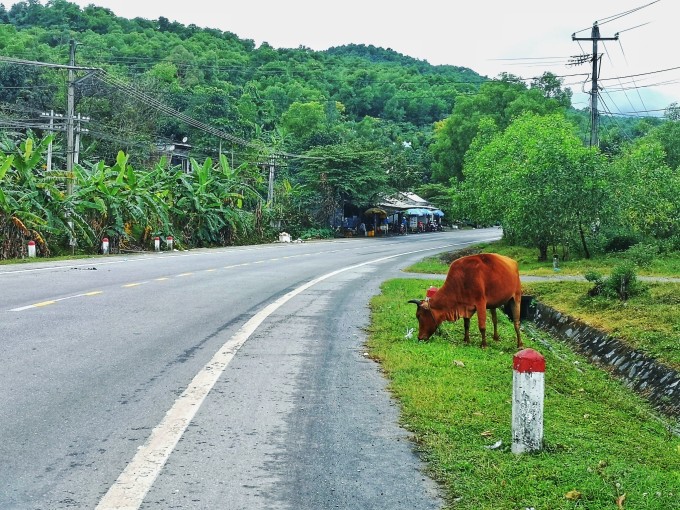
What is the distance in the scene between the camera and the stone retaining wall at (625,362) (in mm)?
9945

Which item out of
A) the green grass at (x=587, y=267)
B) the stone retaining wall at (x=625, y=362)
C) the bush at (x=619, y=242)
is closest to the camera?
the stone retaining wall at (x=625, y=362)

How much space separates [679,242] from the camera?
2980 cm

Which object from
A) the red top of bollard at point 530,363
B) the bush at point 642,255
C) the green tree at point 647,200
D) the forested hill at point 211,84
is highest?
the forested hill at point 211,84

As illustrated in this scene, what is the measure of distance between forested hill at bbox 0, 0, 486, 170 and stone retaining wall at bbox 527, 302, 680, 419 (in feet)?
106

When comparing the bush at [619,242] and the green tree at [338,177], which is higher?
the green tree at [338,177]

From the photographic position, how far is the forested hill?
6041 cm

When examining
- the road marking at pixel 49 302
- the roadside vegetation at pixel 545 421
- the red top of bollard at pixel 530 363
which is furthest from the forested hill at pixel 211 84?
the red top of bollard at pixel 530 363

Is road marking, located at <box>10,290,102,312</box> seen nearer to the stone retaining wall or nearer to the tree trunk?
the stone retaining wall

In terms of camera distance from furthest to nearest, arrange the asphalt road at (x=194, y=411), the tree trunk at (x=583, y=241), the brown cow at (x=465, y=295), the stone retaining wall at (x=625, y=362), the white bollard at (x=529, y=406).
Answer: the tree trunk at (x=583, y=241)
the brown cow at (x=465, y=295)
the stone retaining wall at (x=625, y=362)
the white bollard at (x=529, y=406)
the asphalt road at (x=194, y=411)

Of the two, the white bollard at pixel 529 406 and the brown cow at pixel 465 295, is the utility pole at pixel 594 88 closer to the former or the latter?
the brown cow at pixel 465 295

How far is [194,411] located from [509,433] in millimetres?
2750

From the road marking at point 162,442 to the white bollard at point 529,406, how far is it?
2.62 meters

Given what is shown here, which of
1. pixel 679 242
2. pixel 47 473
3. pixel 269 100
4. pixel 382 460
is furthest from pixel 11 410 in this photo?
pixel 269 100

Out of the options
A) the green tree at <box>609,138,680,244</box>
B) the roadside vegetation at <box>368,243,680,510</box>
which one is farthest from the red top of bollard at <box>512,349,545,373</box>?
the green tree at <box>609,138,680,244</box>
